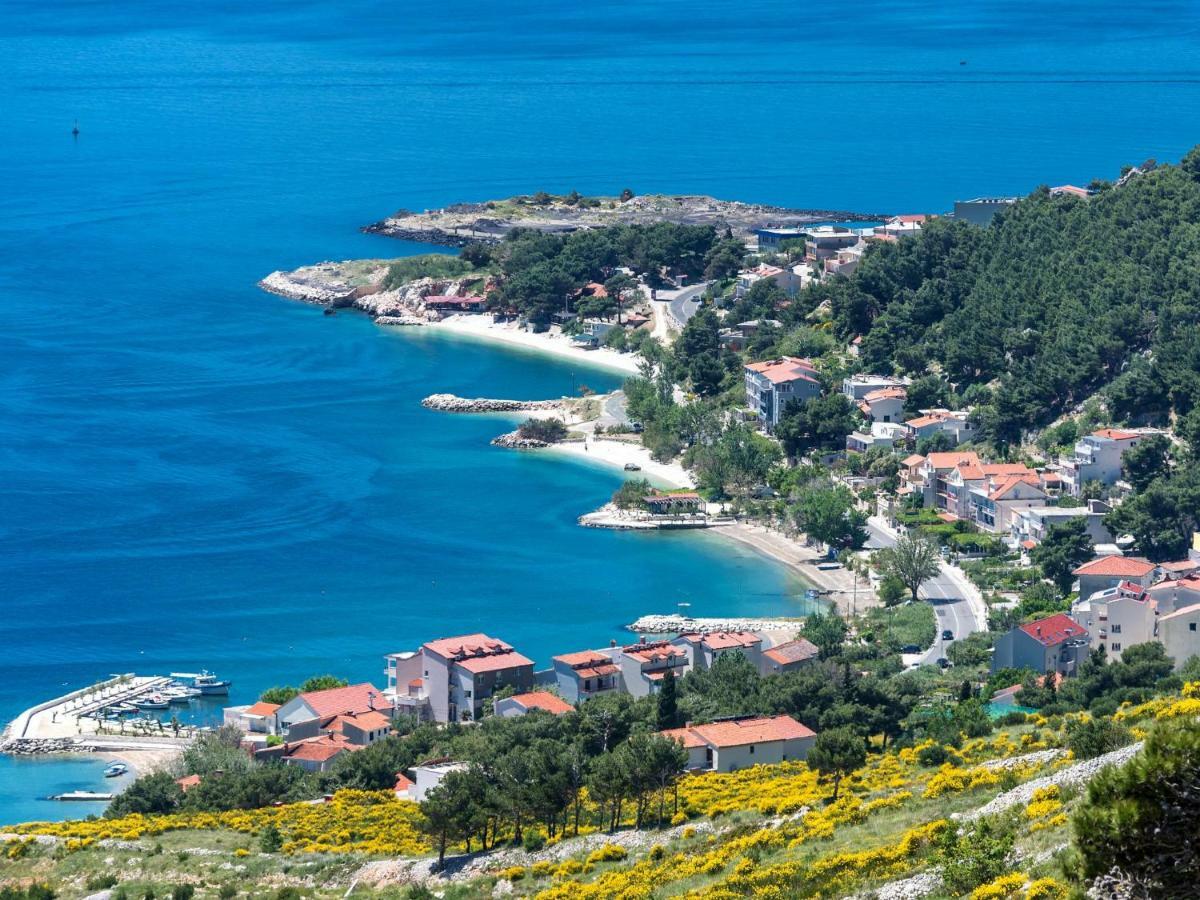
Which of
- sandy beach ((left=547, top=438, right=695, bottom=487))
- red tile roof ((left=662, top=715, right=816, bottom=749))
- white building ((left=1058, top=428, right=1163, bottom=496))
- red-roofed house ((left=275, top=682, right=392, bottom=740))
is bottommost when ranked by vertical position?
red tile roof ((left=662, top=715, right=816, bottom=749))

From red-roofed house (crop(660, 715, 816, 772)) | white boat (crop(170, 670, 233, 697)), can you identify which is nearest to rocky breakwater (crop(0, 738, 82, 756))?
white boat (crop(170, 670, 233, 697))

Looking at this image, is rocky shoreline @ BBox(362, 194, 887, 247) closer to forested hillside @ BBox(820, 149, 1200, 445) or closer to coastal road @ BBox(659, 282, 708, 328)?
coastal road @ BBox(659, 282, 708, 328)

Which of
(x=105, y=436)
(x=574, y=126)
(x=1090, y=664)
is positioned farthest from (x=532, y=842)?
(x=574, y=126)

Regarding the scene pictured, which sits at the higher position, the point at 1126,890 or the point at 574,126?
the point at 574,126

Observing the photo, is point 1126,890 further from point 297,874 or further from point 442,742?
point 442,742

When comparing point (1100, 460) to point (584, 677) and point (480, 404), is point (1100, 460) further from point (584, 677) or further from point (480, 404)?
point (480, 404)

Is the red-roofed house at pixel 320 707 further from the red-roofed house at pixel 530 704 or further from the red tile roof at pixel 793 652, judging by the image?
the red tile roof at pixel 793 652
